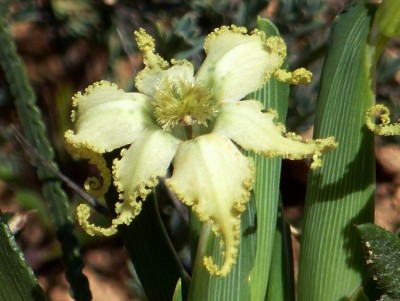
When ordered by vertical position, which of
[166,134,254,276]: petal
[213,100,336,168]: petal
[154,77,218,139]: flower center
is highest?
[154,77,218,139]: flower center

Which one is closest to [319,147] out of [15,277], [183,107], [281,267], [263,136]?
[263,136]

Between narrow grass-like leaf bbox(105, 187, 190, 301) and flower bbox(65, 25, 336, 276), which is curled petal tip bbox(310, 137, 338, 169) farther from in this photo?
narrow grass-like leaf bbox(105, 187, 190, 301)

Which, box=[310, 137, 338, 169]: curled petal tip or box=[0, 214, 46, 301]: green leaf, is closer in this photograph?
box=[310, 137, 338, 169]: curled petal tip

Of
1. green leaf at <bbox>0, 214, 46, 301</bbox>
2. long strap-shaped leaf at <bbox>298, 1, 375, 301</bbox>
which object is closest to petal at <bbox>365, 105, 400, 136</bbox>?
long strap-shaped leaf at <bbox>298, 1, 375, 301</bbox>

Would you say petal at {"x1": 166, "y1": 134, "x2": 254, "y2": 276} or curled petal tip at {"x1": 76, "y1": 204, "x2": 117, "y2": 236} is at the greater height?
petal at {"x1": 166, "y1": 134, "x2": 254, "y2": 276}

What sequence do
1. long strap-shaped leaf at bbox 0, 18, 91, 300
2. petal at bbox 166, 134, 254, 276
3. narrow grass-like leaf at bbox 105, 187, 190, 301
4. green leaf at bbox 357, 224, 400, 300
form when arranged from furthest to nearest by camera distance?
long strap-shaped leaf at bbox 0, 18, 91, 300 → narrow grass-like leaf at bbox 105, 187, 190, 301 → green leaf at bbox 357, 224, 400, 300 → petal at bbox 166, 134, 254, 276

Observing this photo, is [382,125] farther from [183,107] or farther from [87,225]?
[87,225]

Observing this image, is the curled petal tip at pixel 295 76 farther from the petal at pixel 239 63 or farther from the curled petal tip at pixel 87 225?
the curled petal tip at pixel 87 225
